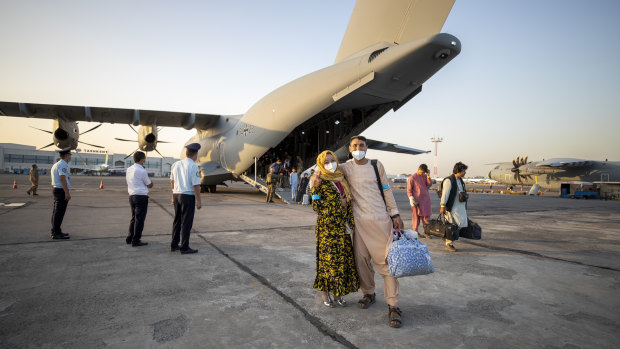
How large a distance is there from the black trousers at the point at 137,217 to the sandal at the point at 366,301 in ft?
12.2

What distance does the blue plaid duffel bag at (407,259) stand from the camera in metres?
2.42

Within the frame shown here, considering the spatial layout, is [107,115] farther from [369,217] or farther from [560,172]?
[560,172]

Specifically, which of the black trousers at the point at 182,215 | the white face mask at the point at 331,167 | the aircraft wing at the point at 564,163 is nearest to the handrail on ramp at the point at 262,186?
the black trousers at the point at 182,215

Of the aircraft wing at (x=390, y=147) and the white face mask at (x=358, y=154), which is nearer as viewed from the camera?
the white face mask at (x=358, y=154)

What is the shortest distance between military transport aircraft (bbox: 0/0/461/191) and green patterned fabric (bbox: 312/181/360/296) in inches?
258

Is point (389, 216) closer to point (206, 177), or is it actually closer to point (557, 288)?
point (557, 288)

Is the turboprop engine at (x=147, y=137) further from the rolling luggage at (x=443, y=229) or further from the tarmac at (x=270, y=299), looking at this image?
the rolling luggage at (x=443, y=229)

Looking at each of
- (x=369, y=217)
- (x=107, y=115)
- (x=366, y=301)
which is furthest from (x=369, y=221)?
(x=107, y=115)

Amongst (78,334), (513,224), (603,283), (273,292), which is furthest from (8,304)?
(513,224)

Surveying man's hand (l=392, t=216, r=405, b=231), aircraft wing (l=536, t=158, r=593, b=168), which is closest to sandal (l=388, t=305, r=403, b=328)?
man's hand (l=392, t=216, r=405, b=231)

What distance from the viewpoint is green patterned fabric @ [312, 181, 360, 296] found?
2697mm

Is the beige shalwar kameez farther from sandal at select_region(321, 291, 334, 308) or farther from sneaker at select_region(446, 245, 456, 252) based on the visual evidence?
sneaker at select_region(446, 245, 456, 252)

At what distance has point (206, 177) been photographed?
16172mm

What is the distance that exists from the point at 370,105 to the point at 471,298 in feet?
31.6
